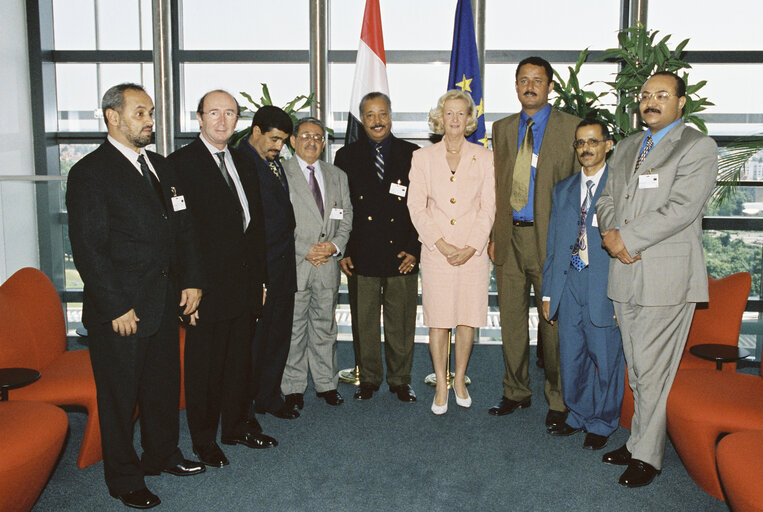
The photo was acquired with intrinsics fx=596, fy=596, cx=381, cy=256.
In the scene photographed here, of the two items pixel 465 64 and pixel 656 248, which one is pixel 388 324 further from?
pixel 465 64

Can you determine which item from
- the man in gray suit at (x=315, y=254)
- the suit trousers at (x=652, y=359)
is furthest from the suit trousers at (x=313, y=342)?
the suit trousers at (x=652, y=359)

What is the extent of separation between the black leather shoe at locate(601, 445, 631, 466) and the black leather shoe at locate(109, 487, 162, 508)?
7.29ft

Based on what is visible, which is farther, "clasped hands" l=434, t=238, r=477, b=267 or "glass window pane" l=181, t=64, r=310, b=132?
"glass window pane" l=181, t=64, r=310, b=132

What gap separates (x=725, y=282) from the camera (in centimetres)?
350

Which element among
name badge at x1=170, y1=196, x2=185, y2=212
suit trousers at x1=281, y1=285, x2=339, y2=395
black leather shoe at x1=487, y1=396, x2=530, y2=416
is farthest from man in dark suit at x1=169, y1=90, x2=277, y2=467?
black leather shoe at x1=487, y1=396, x2=530, y2=416

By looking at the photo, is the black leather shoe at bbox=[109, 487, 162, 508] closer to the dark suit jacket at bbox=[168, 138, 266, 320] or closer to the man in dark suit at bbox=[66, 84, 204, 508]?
the man in dark suit at bbox=[66, 84, 204, 508]

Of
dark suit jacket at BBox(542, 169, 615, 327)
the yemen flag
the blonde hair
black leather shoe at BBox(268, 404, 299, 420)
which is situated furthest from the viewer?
the yemen flag

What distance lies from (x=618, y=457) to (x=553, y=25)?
453 cm

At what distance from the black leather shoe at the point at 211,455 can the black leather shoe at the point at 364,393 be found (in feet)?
3.93

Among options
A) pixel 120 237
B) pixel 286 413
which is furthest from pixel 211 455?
pixel 120 237

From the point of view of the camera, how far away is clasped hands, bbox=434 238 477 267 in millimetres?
3629

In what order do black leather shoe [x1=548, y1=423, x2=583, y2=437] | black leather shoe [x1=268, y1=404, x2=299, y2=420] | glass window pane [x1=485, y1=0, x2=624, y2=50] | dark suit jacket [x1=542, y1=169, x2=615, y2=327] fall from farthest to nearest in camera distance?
glass window pane [x1=485, y1=0, x2=624, y2=50], black leather shoe [x1=268, y1=404, x2=299, y2=420], black leather shoe [x1=548, y1=423, x2=583, y2=437], dark suit jacket [x1=542, y1=169, x2=615, y2=327]

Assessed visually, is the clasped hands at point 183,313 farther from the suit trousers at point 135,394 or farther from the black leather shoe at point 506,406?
the black leather shoe at point 506,406

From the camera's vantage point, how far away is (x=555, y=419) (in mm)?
3588
